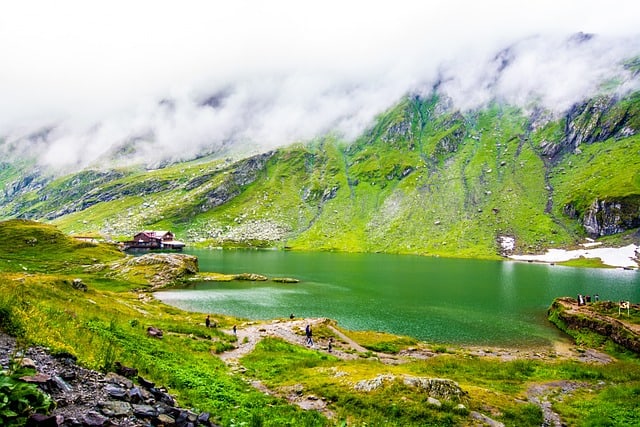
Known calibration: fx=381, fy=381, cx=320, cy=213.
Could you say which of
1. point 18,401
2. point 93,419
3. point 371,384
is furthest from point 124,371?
point 371,384

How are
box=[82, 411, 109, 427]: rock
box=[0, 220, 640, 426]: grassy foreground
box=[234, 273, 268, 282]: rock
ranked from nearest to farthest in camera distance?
box=[82, 411, 109, 427]: rock → box=[0, 220, 640, 426]: grassy foreground → box=[234, 273, 268, 282]: rock

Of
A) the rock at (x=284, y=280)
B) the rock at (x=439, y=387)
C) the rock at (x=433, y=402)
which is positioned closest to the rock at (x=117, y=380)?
the rock at (x=433, y=402)

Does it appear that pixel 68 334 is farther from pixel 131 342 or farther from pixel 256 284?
pixel 256 284

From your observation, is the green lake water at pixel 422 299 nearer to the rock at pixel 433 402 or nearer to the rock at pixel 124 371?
the rock at pixel 433 402

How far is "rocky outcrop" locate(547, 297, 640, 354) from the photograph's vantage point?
6062 cm

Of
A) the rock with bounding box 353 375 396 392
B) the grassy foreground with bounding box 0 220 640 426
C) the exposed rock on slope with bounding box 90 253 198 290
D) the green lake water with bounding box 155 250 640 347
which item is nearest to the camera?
the grassy foreground with bounding box 0 220 640 426

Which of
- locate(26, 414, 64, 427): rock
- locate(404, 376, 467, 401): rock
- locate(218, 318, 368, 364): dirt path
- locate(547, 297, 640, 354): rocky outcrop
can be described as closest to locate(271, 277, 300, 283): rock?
locate(218, 318, 368, 364): dirt path

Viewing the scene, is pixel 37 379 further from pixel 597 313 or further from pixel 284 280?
pixel 284 280

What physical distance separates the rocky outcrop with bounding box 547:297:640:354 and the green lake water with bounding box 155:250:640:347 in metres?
3.03

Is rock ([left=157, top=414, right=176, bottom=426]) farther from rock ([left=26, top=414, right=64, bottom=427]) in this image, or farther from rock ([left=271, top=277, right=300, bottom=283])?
rock ([left=271, top=277, right=300, bottom=283])

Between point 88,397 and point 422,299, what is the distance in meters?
92.7

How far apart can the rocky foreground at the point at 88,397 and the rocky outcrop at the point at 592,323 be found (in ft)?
233

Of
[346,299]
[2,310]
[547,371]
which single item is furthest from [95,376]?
[346,299]

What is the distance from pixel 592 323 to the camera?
70.3 meters
